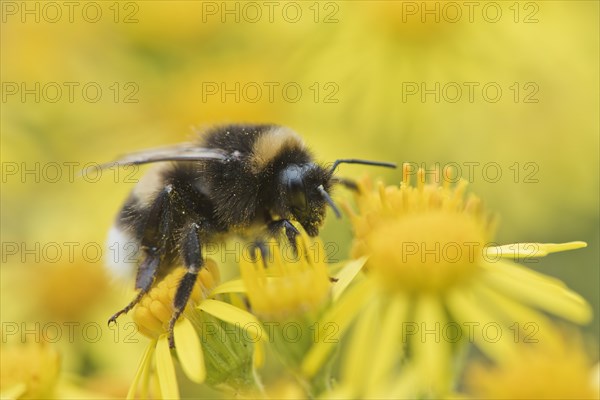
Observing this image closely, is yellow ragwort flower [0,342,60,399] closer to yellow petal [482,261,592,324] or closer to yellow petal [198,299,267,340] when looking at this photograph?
yellow petal [198,299,267,340]

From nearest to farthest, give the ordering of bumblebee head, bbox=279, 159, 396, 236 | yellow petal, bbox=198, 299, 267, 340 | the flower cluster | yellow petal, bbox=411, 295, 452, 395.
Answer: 1. yellow petal, bbox=411, 295, 452, 395
2. the flower cluster
3. yellow petal, bbox=198, 299, 267, 340
4. bumblebee head, bbox=279, 159, 396, 236

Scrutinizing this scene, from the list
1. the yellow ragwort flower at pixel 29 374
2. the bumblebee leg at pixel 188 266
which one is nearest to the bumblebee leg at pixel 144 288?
the bumblebee leg at pixel 188 266

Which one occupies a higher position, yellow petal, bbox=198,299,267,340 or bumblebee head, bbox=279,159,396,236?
bumblebee head, bbox=279,159,396,236

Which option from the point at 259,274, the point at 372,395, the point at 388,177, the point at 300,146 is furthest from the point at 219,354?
the point at 388,177

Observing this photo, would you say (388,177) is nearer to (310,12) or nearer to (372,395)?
(310,12)

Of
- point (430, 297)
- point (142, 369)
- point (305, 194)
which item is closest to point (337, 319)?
point (430, 297)

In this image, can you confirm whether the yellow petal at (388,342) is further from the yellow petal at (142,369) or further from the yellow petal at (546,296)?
the yellow petal at (142,369)

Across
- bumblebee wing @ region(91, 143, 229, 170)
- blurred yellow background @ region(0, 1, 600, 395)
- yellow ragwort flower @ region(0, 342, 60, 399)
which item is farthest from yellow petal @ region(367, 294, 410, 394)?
blurred yellow background @ region(0, 1, 600, 395)
